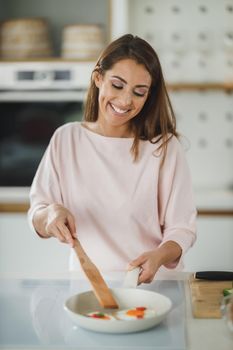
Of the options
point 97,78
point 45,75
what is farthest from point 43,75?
point 97,78

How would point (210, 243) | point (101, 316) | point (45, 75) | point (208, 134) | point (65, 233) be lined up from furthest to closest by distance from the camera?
point (208, 134) → point (45, 75) → point (210, 243) → point (65, 233) → point (101, 316)

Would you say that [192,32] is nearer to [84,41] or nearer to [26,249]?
[84,41]

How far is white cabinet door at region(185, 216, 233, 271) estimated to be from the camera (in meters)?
2.52

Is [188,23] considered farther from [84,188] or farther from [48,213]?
[48,213]

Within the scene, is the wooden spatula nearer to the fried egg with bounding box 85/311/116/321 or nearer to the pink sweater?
the fried egg with bounding box 85/311/116/321

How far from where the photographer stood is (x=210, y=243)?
2533 mm

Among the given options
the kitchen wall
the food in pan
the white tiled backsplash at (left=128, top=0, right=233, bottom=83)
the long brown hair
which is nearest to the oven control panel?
the kitchen wall

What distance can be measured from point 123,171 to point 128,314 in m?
0.57

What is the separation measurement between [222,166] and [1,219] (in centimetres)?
107

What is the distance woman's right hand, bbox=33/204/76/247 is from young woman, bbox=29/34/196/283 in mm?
17

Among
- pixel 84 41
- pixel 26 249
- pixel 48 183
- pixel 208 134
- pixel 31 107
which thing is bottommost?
pixel 26 249

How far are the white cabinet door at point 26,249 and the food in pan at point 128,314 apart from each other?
5.12ft

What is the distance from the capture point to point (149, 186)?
149cm

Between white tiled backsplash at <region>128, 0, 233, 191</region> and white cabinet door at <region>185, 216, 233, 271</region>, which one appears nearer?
white cabinet door at <region>185, 216, 233, 271</region>
